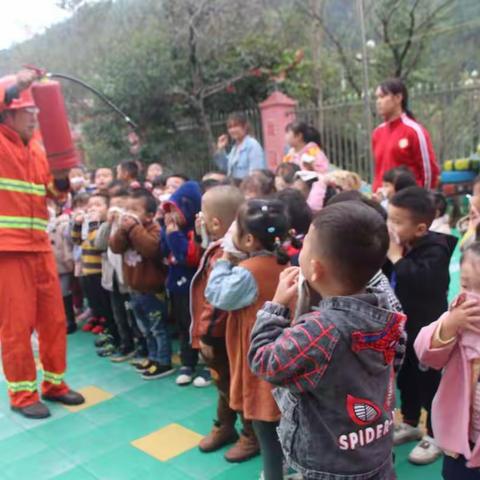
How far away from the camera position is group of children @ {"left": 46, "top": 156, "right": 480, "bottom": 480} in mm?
1472

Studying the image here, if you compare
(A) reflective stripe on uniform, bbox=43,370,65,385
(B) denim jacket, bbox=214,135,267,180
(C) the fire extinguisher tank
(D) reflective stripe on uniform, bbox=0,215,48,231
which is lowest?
(A) reflective stripe on uniform, bbox=43,370,65,385

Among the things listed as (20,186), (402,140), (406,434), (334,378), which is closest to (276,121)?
(402,140)

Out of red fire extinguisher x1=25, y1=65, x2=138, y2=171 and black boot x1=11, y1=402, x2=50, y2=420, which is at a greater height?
red fire extinguisher x1=25, y1=65, x2=138, y2=171

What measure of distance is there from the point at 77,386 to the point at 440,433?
2.75 meters

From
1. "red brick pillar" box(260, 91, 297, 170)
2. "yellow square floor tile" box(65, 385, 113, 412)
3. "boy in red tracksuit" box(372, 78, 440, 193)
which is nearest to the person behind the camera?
"yellow square floor tile" box(65, 385, 113, 412)

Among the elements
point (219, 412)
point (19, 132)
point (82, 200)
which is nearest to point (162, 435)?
point (219, 412)

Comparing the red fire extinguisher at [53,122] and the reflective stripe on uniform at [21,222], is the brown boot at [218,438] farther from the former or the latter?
the red fire extinguisher at [53,122]

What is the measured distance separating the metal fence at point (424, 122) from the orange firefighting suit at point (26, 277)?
5613 millimetres

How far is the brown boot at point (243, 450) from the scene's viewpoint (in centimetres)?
275

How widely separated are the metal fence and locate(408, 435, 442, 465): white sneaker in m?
5.91

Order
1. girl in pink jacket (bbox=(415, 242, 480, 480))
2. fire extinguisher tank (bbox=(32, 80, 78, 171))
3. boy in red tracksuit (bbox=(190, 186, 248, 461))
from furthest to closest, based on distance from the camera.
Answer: fire extinguisher tank (bbox=(32, 80, 78, 171)) → boy in red tracksuit (bbox=(190, 186, 248, 461)) → girl in pink jacket (bbox=(415, 242, 480, 480))

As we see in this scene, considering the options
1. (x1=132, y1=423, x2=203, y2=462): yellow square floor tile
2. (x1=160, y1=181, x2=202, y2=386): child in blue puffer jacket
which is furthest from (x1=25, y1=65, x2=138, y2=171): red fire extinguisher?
(x1=132, y1=423, x2=203, y2=462): yellow square floor tile

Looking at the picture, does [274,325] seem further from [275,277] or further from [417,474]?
[417,474]

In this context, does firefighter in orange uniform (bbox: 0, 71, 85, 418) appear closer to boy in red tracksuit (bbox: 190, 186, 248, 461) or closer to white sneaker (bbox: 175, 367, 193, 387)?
white sneaker (bbox: 175, 367, 193, 387)
